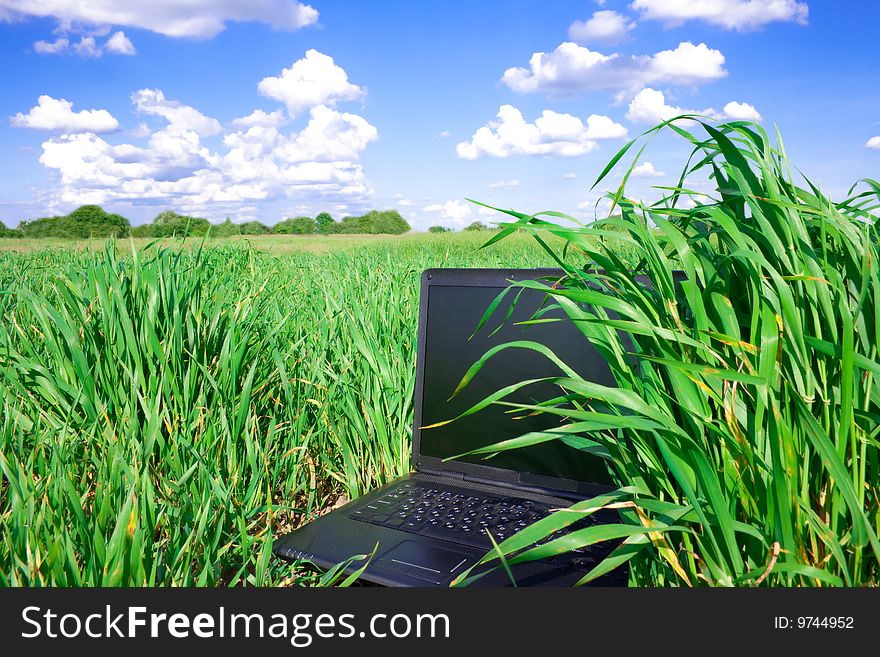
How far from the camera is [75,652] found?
2.04ft

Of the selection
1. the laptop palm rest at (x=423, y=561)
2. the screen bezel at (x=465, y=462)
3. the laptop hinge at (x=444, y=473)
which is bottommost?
the laptop palm rest at (x=423, y=561)

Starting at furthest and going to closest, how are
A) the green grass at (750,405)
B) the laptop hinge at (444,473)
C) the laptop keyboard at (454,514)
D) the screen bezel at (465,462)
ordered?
the laptop hinge at (444,473), the screen bezel at (465,462), the laptop keyboard at (454,514), the green grass at (750,405)

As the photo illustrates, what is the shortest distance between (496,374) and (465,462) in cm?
19

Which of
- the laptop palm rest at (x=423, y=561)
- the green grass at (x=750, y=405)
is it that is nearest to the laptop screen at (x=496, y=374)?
the laptop palm rest at (x=423, y=561)

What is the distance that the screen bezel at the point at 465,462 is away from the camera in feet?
3.68

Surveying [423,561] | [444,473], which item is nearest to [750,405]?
[423,561]

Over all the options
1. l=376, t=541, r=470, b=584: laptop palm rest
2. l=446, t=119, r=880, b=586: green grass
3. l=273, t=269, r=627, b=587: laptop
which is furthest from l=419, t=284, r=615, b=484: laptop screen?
l=446, t=119, r=880, b=586: green grass

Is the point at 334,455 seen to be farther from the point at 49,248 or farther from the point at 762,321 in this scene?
the point at 49,248

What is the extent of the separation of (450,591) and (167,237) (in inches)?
69.5

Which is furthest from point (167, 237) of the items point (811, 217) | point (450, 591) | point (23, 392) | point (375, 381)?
point (811, 217)

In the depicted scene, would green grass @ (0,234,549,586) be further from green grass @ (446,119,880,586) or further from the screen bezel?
green grass @ (446,119,880,586)

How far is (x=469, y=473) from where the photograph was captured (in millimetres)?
1219

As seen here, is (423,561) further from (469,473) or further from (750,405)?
(750,405)

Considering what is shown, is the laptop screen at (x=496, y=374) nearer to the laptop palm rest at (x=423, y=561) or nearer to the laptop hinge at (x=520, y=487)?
the laptop hinge at (x=520, y=487)
